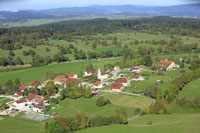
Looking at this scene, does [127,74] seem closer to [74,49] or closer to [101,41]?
[74,49]

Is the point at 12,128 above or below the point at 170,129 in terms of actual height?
below

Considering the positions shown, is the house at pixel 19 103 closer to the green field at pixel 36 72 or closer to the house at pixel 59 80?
the house at pixel 59 80

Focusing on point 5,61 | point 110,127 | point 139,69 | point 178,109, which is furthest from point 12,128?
point 5,61

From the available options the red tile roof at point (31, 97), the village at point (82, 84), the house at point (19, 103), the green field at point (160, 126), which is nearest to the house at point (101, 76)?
the village at point (82, 84)

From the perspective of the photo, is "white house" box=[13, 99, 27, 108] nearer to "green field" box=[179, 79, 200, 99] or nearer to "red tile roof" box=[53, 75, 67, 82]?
"red tile roof" box=[53, 75, 67, 82]

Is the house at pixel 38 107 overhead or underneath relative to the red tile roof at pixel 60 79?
underneath
